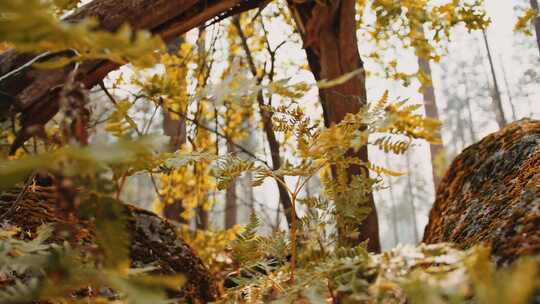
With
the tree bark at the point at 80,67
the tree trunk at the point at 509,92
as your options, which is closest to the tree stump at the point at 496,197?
the tree bark at the point at 80,67

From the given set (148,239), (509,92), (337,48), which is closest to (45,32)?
(148,239)

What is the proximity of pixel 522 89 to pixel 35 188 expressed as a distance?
117 ft

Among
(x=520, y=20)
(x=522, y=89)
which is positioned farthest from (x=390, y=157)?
(x=520, y=20)

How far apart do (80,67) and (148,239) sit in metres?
0.80

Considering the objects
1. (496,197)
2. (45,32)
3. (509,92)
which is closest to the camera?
(45,32)

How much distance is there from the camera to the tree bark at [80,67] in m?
1.70

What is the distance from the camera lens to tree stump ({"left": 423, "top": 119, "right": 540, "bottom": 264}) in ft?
2.94

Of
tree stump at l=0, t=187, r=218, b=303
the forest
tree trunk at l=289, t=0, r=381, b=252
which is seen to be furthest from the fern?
tree trunk at l=289, t=0, r=381, b=252

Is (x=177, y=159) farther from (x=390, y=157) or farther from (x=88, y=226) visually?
(x=390, y=157)

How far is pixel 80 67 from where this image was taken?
1.75 meters

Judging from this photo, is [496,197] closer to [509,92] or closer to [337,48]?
[337,48]

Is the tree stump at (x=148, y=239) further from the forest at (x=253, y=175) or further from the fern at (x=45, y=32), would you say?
the fern at (x=45, y=32)

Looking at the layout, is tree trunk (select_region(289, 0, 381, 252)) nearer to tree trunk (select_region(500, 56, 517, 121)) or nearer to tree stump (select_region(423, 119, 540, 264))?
tree stump (select_region(423, 119, 540, 264))

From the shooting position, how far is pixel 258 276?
3.83 ft
